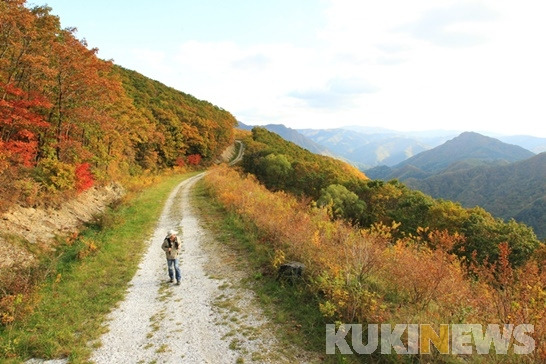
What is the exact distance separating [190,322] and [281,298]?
2839 millimetres

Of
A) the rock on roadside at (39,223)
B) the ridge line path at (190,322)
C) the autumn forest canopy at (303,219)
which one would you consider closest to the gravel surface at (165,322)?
the ridge line path at (190,322)

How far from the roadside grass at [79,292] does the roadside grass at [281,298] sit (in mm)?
4639

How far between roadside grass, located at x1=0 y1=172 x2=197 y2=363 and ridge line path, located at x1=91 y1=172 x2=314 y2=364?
Answer: 0.50 metres

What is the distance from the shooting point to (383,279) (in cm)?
907

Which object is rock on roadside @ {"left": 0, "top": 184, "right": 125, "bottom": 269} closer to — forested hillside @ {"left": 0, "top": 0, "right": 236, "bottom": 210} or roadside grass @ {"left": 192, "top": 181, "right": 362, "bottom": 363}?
forested hillside @ {"left": 0, "top": 0, "right": 236, "bottom": 210}

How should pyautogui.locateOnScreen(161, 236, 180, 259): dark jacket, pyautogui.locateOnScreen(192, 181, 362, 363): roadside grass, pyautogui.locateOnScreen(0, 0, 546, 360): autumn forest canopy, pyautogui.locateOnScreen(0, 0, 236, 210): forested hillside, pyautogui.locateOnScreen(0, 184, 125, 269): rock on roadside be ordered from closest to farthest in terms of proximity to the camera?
pyautogui.locateOnScreen(0, 0, 546, 360): autumn forest canopy, pyautogui.locateOnScreen(192, 181, 362, 363): roadside grass, pyautogui.locateOnScreen(161, 236, 180, 259): dark jacket, pyautogui.locateOnScreen(0, 184, 125, 269): rock on roadside, pyautogui.locateOnScreen(0, 0, 236, 210): forested hillside

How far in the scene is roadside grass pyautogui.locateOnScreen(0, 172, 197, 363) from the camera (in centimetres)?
759

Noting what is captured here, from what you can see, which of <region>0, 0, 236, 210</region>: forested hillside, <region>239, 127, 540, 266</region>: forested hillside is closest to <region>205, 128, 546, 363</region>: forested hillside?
<region>239, 127, 540, 266</region>: forested hillside

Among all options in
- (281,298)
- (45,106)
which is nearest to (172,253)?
(281,298)

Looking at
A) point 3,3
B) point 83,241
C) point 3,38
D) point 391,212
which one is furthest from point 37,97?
point 391,212

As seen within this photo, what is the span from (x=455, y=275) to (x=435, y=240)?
7.20 ft

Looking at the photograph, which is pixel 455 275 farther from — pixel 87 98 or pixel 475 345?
pixel 87 98

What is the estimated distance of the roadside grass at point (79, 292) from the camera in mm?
7594

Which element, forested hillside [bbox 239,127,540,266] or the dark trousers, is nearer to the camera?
the dark trousers
